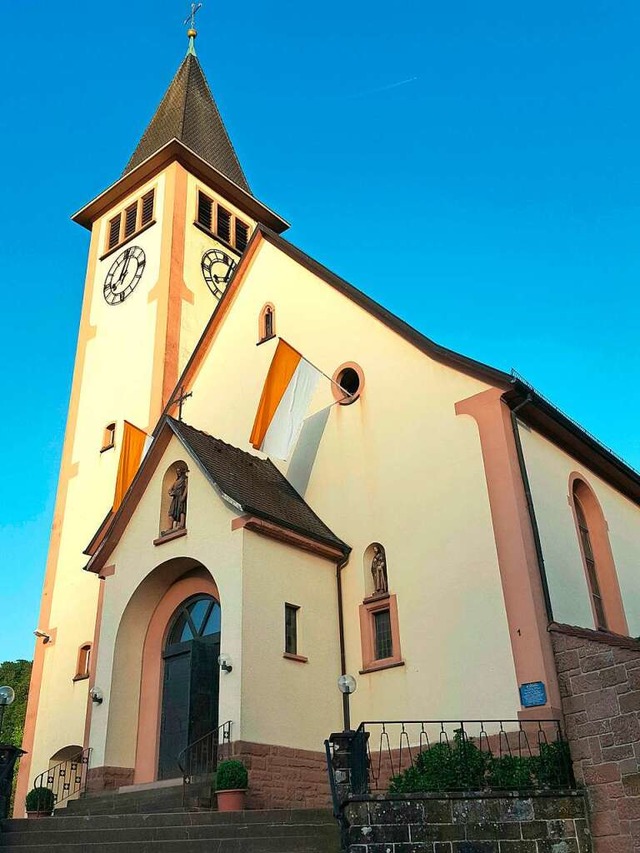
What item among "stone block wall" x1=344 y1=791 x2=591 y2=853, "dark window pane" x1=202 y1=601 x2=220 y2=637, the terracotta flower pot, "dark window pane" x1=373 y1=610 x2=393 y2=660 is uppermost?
"dark window pane" x1=202 y1=601 x2=220 y2=637

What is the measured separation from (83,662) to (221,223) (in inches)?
575

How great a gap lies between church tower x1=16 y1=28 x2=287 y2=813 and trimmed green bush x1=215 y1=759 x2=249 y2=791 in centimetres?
724

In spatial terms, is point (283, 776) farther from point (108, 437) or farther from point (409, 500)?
point (108, 437)

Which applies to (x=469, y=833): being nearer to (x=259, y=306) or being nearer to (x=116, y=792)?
(x=116, y=792)

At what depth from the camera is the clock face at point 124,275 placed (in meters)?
26.2

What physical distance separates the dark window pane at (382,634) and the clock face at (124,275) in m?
14.4

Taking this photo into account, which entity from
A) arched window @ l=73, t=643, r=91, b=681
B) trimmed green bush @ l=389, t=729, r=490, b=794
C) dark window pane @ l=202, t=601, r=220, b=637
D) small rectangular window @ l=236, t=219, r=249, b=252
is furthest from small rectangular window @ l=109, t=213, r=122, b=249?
trimmed green bush @ l=389, t=729, r=490, b=794

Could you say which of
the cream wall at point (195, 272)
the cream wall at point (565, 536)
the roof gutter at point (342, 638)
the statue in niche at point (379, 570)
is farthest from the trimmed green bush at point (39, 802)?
the cream wall at point (195, 272)

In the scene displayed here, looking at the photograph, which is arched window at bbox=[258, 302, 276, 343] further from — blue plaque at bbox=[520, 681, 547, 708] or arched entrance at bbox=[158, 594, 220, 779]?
blue plaque at bbox=[520, 681, 547, 708]

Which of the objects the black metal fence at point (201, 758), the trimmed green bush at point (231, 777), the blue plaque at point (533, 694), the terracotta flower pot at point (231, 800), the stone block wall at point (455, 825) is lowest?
the stone block wall at point (455, 825)

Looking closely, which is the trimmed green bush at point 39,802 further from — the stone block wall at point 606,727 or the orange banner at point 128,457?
the stone block wall at point 606,727

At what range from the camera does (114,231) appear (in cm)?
2877

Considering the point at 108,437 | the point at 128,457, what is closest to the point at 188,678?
the point at 128,457

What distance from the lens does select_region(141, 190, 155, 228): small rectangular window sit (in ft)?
90.2
